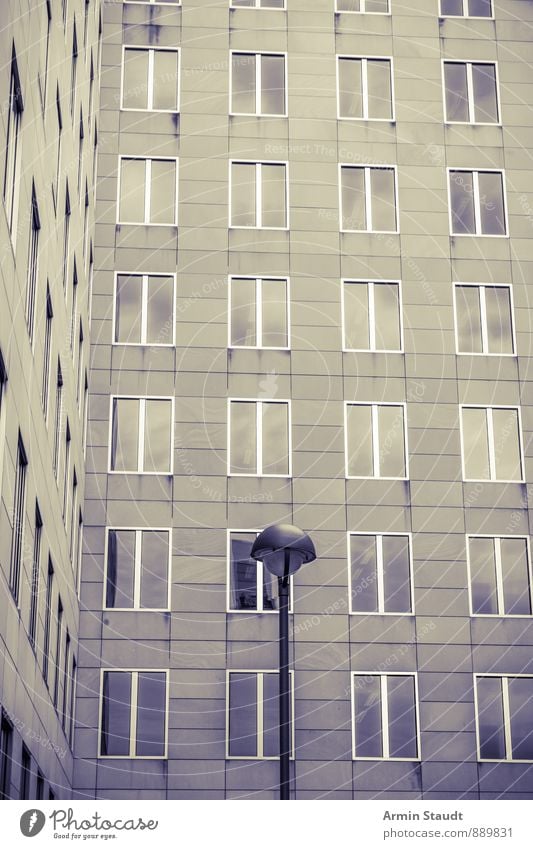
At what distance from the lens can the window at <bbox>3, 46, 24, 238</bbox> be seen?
21484mm

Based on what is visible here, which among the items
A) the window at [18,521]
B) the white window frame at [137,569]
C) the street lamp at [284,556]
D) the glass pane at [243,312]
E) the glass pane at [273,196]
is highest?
the glass pane at [273,196]

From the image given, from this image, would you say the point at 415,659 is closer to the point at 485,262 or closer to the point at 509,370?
the point at 509,370

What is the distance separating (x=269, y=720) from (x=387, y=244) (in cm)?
1580

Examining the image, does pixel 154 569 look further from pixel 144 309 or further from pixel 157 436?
pixel 144 309

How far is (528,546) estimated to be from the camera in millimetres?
40312

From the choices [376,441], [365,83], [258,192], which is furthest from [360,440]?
[365,83]

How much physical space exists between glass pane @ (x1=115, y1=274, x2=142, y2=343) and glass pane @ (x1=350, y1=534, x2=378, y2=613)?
9495 millimetres

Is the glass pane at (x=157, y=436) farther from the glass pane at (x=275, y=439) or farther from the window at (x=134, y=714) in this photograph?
the window at (x=134, y=714)

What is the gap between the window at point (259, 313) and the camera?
41.8 m

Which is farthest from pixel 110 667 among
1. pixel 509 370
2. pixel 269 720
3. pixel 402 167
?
pixel 402 167

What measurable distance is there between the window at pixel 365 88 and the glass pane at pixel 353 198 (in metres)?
2.20

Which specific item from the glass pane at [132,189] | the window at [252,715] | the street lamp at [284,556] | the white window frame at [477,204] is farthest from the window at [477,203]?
the street lamp at [284,556]

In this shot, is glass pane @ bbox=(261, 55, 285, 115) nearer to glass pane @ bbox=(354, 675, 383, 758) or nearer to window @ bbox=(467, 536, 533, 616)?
window @ bbox=(467, 536, 533, 616)

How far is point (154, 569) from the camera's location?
3928cm
